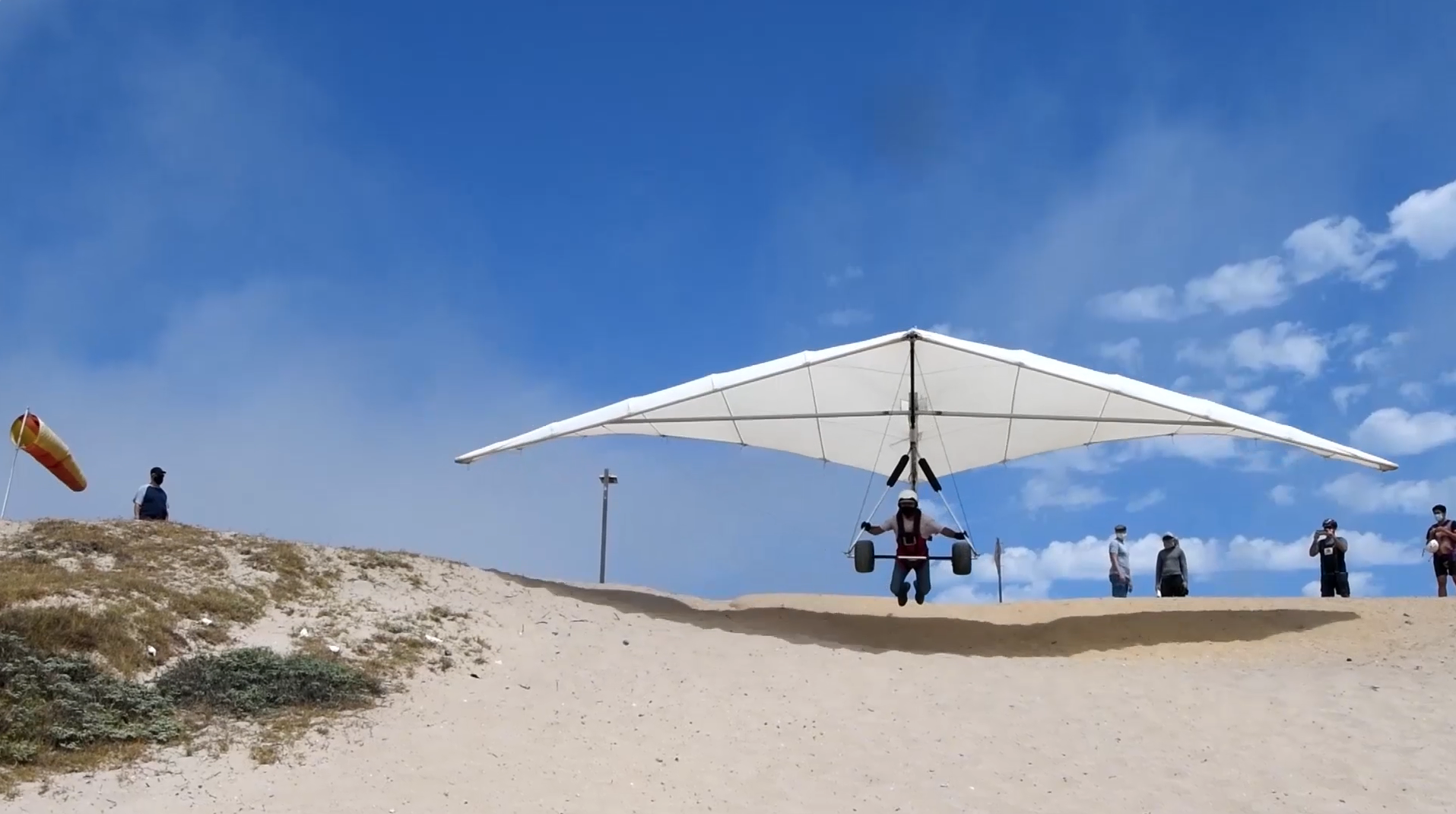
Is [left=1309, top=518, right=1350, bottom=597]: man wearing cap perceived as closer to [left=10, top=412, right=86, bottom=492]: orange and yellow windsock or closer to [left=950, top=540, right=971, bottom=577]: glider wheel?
Result: [left=950, top=540, right=971, bottom=577]: glider wheel

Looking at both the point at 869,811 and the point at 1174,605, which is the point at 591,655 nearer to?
the point at 869,811

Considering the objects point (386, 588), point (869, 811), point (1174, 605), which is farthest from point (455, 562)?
point (1174, 605)

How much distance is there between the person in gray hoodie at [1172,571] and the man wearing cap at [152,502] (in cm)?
1332

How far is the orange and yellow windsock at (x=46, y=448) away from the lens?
13.8 m

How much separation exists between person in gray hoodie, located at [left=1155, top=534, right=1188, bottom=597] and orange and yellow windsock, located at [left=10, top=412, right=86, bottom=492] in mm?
14981

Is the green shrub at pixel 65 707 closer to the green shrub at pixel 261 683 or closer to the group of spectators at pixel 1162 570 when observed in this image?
the green shrub at pixel 261 683

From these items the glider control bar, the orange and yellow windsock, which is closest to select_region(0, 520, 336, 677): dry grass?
the orange and yellow windsock

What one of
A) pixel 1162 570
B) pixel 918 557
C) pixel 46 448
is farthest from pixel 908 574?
pixel 46 448

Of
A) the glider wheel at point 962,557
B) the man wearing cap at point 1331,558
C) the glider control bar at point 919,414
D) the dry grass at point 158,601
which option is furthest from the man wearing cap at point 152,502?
Result: the man wearing cap at point 1331,558

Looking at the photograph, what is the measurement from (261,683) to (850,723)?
491cm

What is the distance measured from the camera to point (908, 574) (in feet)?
43.4

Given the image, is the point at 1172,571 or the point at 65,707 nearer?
the point at 65,707

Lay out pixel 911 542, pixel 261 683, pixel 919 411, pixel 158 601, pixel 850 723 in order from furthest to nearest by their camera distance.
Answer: pixel 919 411 < pixel 911 542 < pixel 158 601 < pixel 850 723 < pixel 261 683

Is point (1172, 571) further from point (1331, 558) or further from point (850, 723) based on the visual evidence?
point (850, 723)
